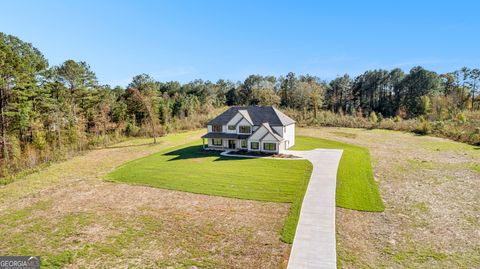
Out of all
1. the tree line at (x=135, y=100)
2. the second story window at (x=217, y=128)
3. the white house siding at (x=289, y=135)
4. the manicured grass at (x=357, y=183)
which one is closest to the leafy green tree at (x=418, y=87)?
the tree line at (x=135, y=100)

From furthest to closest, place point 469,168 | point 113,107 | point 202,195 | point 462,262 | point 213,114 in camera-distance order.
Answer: point 213,114
point 113,107
point 469,168
point 202,195
point 462,262

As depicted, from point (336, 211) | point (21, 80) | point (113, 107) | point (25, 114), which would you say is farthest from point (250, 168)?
point (113, 107)

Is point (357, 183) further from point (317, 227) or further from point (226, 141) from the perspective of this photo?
point (226, 141)

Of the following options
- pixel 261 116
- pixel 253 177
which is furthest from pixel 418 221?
pixel 261 116

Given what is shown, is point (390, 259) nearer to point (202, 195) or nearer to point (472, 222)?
point (472, 222)

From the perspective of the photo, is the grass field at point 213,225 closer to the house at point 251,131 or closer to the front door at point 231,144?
the house at point 251,131
